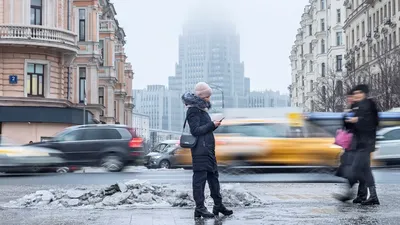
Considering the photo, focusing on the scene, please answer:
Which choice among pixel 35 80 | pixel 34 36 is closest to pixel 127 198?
pixel 34 36

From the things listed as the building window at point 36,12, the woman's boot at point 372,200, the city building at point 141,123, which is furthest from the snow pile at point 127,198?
the city building at point 141,123

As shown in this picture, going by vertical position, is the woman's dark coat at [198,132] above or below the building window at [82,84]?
below

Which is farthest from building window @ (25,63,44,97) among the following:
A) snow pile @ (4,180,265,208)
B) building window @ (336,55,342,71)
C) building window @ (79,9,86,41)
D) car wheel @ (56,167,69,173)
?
building window @ (336,55,342,71)

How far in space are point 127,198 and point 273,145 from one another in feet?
32.9

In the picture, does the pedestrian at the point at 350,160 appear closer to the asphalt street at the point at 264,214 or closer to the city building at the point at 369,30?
the asphalt street at the point at 264,214

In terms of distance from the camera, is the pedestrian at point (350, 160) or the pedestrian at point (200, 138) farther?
the pedestrian at point (350, 160)

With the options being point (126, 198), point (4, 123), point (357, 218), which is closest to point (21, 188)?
point (126, 198)

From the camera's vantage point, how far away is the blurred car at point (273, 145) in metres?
21.2

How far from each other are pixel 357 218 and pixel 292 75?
139 meters

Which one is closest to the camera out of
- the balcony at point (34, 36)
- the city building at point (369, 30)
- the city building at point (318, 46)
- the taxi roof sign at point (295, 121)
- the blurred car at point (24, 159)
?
the taxi roof sign at point (295, 121)

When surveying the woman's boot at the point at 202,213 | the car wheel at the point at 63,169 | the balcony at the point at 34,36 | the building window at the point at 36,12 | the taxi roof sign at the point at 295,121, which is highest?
the building window at the point at 36,12

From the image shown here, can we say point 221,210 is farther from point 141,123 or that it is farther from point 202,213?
point 141,123

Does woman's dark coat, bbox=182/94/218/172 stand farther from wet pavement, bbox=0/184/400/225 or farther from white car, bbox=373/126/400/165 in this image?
white car, bbox=373/126/400/165

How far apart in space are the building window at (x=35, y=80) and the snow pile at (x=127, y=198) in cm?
3017
